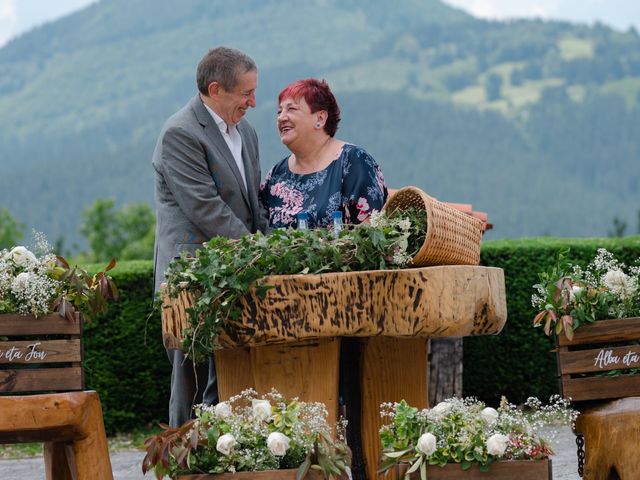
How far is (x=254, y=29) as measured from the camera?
594 feet

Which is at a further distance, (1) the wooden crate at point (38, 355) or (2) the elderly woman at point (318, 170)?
(2) the elderly woman at point (318, 170)

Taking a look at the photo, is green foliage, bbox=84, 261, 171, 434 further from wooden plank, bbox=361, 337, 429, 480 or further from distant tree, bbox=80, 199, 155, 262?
distant tree, bbox=80, 199, 155, 262

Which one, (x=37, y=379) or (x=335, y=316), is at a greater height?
(x=335, y=316)

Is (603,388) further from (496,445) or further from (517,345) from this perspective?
(517,345)

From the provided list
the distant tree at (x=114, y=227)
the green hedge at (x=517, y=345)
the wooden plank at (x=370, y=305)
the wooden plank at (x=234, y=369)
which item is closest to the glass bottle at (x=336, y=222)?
the wooden plank at (x=370, y=305)

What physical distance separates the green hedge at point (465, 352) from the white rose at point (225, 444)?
15.9ft

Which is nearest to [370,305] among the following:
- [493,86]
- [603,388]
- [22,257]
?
[603,388]

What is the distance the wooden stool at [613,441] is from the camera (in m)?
4.13

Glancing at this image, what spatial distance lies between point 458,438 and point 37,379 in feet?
5.53

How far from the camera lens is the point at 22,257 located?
464cm

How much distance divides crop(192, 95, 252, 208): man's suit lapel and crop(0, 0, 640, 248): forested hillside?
8401cm

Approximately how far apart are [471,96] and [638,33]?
41500mm

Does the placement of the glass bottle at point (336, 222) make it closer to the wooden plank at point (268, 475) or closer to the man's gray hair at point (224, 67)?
the man's gray hair at point (224, 67)

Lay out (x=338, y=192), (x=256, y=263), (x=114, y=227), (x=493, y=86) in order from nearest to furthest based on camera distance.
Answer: (x=256, y=263) < (x=338, y=192) < (x=114, y=227) < (x=493, y=86)
